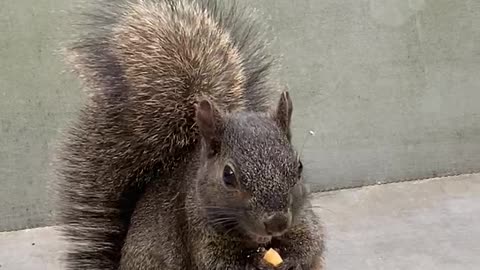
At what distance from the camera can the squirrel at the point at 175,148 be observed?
1.76 m

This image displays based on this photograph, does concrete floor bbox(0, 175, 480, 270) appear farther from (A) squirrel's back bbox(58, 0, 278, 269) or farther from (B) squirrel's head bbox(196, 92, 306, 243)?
(B) squirrel's head bbox(196, 92, 306, 243)

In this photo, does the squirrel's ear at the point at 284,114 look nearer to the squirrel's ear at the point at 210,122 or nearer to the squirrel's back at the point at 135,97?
the squirrel's ear at the point at 210,122

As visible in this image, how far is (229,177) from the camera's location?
1724mm

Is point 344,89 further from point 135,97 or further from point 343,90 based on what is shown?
point 135,97

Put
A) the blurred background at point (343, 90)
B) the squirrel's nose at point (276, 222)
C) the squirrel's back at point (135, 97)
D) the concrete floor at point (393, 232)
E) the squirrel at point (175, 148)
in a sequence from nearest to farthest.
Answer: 1. the squirrel's nose at point (276, 222)
2. the squirrel at point (175, 148)
3. the squirrel's back at point (135, 97)
4. the concrete floor at point (393, 232)
5. the blurred background at point (343, 90)

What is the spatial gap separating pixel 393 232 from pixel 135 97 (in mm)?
1336

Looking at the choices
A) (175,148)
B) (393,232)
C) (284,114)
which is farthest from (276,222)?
(393,232)

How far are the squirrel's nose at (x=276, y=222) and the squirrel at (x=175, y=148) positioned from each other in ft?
0.08

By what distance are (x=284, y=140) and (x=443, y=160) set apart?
199 centimetres

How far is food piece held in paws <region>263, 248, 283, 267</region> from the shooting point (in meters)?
1.79

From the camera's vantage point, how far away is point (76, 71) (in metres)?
2.27

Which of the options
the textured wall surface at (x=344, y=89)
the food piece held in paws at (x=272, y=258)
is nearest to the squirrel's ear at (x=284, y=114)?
the food piece held in paws at (x=272, y=258)

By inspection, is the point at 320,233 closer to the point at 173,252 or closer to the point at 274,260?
the point at 274,260

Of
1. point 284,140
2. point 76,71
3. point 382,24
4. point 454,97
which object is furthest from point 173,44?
point 454,97
